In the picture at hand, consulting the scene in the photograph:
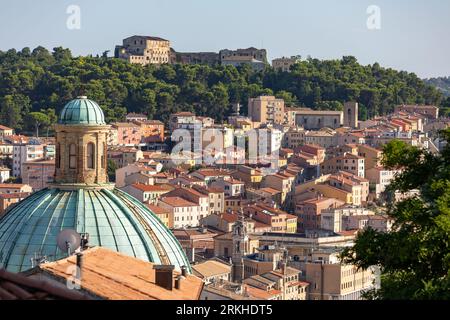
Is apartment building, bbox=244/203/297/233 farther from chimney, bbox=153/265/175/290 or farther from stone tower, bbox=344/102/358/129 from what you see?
chimney, bbox=153/265/175/290

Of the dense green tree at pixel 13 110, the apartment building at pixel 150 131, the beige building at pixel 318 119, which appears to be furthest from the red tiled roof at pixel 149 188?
the beige building at pixel 318 119

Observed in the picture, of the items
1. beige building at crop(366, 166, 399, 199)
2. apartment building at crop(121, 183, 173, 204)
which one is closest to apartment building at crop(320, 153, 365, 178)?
beige building at crop(366, 166, 399, 199)

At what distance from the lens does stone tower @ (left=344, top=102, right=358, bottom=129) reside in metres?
70.2

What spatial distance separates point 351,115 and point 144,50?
1701 cm

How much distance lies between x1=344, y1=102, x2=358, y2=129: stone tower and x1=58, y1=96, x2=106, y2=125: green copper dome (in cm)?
6062

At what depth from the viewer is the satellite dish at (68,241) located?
26.5 feet

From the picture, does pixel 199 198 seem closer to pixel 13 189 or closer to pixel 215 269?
pixel 13 189

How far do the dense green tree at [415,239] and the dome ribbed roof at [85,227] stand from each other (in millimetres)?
1954

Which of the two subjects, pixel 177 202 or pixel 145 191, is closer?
pixel 177 202

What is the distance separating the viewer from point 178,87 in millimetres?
71938

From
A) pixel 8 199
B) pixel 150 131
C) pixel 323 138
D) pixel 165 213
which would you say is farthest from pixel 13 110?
pixel 165 213

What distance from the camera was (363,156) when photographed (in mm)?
56656
